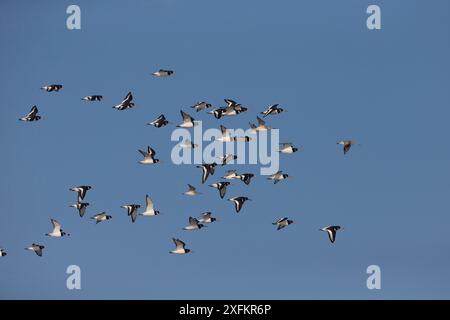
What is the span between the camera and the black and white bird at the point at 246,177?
50.0 m

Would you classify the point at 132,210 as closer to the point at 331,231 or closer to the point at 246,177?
the point at 246,177

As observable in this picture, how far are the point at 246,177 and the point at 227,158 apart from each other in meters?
1.85

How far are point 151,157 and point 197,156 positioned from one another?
197 centimetres

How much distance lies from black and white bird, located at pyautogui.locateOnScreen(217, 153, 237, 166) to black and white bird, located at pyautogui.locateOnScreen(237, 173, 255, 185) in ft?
4.21

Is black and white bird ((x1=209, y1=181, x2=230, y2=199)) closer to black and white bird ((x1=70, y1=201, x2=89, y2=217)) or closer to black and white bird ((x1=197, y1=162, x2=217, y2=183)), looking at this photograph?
black and white bird ((x1=197, y1=162, x2=217, y2=183))

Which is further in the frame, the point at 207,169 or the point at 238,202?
the point at 238,202

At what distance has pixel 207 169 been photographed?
1970 inches

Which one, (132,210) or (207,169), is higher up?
(207,169)

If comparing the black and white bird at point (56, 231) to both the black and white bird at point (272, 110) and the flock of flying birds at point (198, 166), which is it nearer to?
the flock of flying birds at point (198, 166)

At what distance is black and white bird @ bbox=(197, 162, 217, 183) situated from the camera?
4966 cm

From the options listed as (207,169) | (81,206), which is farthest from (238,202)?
(81,206)

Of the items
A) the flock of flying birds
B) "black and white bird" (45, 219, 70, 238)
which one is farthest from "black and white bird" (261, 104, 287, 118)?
"black and white bird" (45, 219, 70, 238)
